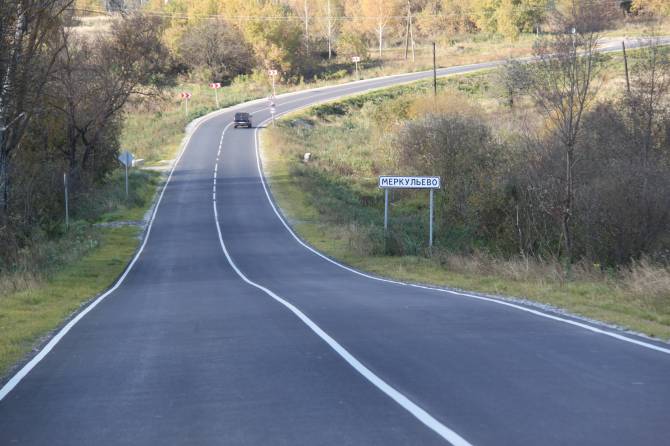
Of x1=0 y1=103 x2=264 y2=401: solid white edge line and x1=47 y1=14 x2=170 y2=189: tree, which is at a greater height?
x1=47 y1=14 x2=170 y2=189: tree

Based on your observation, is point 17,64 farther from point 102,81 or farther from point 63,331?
point 102,81

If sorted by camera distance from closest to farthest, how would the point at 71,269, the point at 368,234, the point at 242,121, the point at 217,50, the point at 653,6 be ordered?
the point at 71,269 < the point at 368,234 < the point at 242,121 < the point at 653,6 < the point at 217,50

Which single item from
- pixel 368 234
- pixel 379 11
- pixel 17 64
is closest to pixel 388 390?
pixel 17 64

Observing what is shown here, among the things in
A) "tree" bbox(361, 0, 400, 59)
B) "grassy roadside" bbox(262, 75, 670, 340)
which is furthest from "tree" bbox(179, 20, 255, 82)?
"grassy roadside" bbox(262, 75, 670, 340)

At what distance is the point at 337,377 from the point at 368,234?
74.0ft

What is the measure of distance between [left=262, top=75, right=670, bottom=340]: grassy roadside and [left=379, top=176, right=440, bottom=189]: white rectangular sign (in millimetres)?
2317

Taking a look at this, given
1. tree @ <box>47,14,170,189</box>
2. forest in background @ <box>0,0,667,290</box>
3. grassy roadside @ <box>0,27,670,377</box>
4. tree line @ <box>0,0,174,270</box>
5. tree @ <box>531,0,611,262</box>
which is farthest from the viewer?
tree @ <box>47,14,170,189</box>

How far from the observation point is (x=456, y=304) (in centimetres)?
1476

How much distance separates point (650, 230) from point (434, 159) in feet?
59.4

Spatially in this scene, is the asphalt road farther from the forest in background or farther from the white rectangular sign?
the white rectangular sign

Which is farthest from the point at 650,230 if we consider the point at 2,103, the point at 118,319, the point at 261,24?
the point at 261,24

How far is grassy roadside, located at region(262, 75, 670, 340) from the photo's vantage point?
1424cm

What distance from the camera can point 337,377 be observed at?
27.7 ft

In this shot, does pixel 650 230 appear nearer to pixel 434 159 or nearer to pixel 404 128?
pixel 434 159
